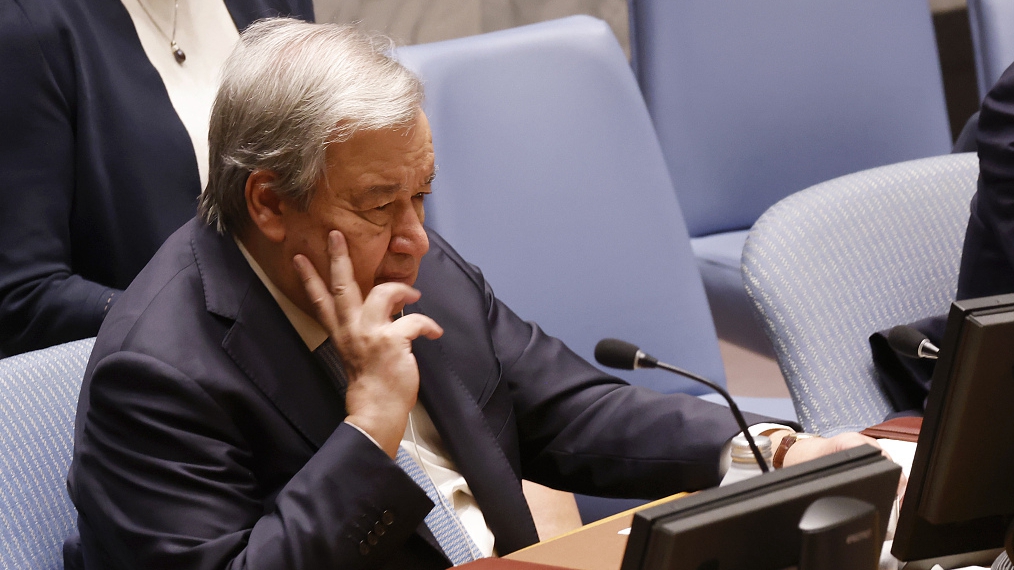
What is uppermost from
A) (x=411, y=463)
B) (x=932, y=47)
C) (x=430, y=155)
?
(x=430, y=155)

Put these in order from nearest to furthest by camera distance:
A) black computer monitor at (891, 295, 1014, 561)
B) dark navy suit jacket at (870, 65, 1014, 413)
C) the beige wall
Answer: black computer monitor at (891, 295, 1014, 561) → dark navy suit jacket at (870, 65, 1014, 413) → the beige wall

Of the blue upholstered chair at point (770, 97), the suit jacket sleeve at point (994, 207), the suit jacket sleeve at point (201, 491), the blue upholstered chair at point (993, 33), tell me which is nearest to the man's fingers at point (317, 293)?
the suit jacket sleeve at point (201, 491)

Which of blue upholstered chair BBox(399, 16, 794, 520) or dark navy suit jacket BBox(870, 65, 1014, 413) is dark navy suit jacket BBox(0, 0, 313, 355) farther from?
dark navy suit jacket BBox(870, 65, 1014, 413)

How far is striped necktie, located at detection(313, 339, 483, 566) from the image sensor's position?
121 centimetres

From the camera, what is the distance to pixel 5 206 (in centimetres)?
159

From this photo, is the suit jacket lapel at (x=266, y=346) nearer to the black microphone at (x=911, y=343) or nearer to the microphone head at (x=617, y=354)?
the microphone head at (x=617, y=354)

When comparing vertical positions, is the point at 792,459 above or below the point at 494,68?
below

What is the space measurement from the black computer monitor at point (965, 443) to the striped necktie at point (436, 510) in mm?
506

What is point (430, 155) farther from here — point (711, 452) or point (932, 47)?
point (932, 47)

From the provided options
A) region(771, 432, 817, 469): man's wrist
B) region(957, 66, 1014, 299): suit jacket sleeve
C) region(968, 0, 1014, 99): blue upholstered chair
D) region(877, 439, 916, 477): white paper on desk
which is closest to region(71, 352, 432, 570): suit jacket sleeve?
region(771, 432, 817, 469): man's wrist

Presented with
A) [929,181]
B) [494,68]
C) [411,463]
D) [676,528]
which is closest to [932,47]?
[929,181]

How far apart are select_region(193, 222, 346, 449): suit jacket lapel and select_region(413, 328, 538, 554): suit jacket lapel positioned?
15cm

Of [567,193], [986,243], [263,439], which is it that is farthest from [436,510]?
[986,243]

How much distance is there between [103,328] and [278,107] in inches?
11.7
